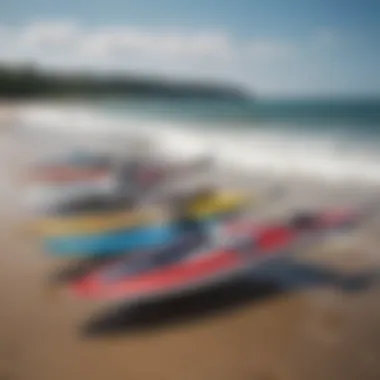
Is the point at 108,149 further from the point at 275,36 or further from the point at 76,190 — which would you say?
the point at 275,36

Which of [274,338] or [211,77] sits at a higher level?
[211,77]

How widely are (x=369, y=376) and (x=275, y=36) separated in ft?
2.09

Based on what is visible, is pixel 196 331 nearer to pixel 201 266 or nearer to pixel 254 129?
pixel 201 266

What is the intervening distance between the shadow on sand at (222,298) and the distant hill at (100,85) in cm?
34

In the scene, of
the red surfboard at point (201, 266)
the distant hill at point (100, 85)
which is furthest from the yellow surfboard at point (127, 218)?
the distant hill at point (100, 85)

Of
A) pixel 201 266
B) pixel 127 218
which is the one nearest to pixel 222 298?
pixel 201 266

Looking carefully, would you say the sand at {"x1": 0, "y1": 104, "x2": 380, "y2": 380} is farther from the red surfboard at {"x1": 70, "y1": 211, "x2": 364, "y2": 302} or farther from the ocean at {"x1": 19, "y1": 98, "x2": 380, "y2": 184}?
the ocean at {"x1": 19, "y1": 98, "x2": 380, "y2": 184}

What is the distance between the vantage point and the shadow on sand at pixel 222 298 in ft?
3.66

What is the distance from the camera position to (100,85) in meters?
1.23

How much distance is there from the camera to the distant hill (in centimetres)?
122

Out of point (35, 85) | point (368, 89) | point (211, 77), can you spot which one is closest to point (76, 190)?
point (35, 85)

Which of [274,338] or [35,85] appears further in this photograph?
[35,85]

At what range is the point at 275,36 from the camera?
1.22 m

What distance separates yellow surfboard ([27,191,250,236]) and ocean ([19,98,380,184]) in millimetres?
70
